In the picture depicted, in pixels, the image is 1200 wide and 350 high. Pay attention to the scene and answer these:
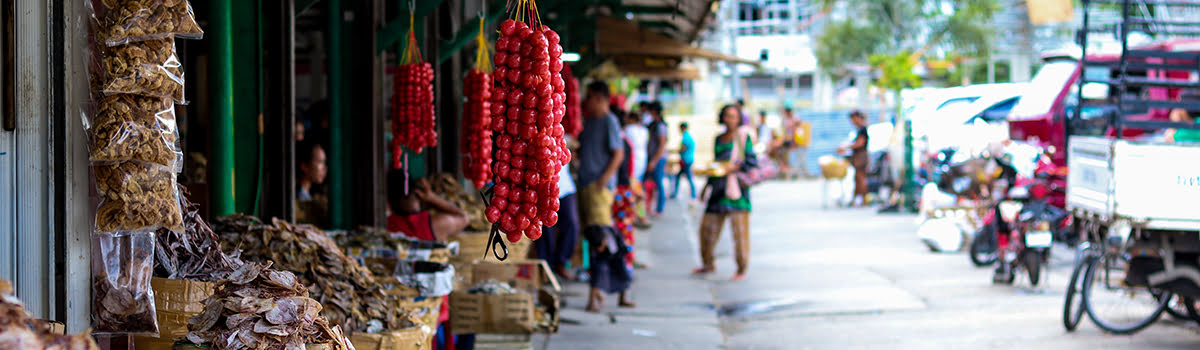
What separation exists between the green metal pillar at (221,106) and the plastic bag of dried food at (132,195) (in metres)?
2.10

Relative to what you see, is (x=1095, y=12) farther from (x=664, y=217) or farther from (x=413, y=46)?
(x=413, y=46)

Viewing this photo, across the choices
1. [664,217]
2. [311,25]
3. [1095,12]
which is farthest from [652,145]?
[1095,12]

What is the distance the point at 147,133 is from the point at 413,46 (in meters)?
3.88

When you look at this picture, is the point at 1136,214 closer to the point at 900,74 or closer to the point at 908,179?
the point at 908,179

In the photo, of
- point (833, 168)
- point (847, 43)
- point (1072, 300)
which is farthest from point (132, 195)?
point (847, 43)

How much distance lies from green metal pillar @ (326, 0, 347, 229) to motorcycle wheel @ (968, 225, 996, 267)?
6.93 m

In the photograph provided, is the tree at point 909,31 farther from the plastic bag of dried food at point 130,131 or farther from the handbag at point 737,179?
the plastic bag of dried food at point 130,131

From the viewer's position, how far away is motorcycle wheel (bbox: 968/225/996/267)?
37.4ft

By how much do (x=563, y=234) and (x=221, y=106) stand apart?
14.8 feet

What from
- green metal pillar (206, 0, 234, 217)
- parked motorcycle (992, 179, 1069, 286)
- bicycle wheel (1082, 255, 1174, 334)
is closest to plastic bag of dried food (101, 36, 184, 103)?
green metal pillar (206, 0, 234, 217)

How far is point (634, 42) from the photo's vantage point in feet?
43.8

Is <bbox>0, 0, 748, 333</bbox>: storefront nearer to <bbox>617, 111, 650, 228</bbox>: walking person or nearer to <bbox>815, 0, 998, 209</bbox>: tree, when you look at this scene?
<bbox>617, 111, 650, 228</bbox>: walking person

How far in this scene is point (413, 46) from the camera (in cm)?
693

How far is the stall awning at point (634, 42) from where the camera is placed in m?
13.0
